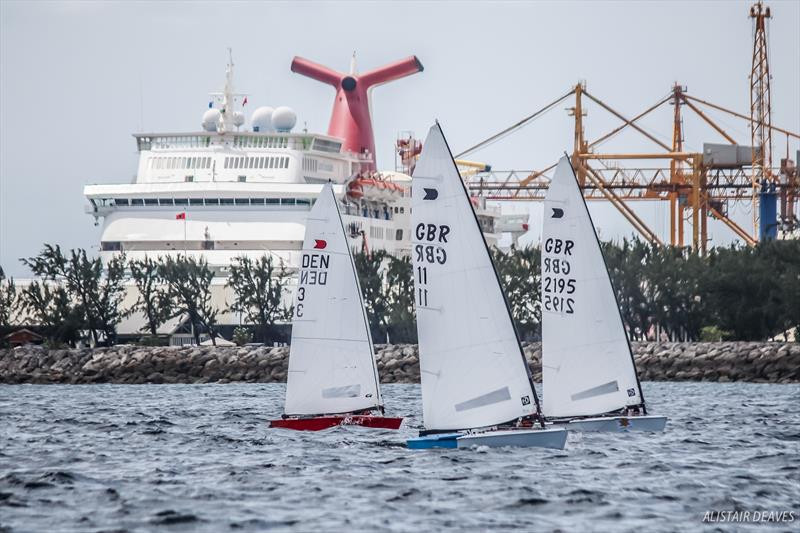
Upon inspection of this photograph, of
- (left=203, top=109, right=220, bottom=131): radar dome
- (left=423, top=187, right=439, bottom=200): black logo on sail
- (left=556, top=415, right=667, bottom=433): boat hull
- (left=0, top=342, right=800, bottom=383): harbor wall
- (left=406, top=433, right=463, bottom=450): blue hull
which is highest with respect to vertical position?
(left=203, top=109, right=220, bottom=131): radar dome

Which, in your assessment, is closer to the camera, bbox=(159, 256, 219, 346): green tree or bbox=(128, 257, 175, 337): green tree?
bbox=(159, 256, 219, 346): green tree

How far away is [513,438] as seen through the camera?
27.3m

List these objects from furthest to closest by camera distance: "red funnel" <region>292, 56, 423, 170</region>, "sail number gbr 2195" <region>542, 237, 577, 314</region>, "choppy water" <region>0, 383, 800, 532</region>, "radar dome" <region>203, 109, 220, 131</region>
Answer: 1. "red funnel" <region>292, 56, 423, 170</region>
2. "radar dome" <region>203, 109, 220, 131</region>
3. "sail number gbr 2195" <region>542, 237, 577, 314</region>
4. "choppy water" <region>0, 383, 800, 532</region>

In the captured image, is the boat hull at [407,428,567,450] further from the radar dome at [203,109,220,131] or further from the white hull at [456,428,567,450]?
the radar dome at [203,109,220,131]

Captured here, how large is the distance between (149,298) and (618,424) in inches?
2114

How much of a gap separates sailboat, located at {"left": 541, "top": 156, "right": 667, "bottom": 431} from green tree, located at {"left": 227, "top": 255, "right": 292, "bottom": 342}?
49167 mm

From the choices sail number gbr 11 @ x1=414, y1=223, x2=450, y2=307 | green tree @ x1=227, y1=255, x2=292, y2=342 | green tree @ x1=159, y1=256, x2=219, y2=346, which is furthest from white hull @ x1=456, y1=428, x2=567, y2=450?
green tree @ x1=159, y1=256, x2=219, y2=346

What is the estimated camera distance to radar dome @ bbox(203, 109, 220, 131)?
323ft

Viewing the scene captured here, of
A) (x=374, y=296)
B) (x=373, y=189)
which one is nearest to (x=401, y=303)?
(x=374, y=296)

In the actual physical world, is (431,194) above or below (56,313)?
above

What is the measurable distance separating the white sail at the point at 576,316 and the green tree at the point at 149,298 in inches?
1989

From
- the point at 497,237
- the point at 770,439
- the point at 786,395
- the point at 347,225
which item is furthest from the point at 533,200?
the point at 770,439

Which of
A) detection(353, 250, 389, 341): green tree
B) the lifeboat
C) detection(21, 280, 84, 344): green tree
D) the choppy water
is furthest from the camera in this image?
the lifeboat

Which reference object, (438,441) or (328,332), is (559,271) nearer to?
(328,332)
